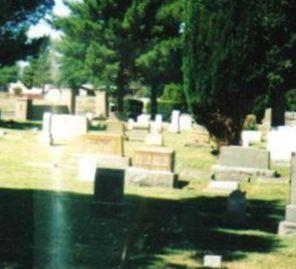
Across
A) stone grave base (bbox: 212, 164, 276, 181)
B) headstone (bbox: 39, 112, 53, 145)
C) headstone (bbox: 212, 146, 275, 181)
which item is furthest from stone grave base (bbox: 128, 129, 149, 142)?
stone grave base (bbox: 212, 164, 276, 181)

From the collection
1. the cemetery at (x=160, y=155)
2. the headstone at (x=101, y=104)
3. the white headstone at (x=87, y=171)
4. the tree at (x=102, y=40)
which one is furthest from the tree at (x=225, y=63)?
the headstone at (x=101, y=104)

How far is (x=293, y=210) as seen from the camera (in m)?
10.2

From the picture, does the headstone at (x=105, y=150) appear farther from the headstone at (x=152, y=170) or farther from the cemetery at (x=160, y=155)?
the headstone at (x=152, y=170)

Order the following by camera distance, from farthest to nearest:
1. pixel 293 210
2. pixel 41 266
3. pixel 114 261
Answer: pixel 293 210
pixel 114 261
pixel 41 266

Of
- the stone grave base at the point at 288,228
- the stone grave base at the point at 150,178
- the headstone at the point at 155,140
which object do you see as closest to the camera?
the stone grave base at the point at 288,228

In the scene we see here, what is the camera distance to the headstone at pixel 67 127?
26.1m

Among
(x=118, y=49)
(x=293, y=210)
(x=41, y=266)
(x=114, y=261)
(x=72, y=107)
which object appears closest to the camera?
(x=41, y=266)

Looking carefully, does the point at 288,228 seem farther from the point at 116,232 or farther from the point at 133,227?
the point at 116,232

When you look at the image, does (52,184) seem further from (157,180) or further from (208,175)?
(208,175)

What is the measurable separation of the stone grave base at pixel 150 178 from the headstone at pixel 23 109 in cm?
2750

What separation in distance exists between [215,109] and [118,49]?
2398cm

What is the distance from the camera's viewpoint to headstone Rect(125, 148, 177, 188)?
14820 millimetres

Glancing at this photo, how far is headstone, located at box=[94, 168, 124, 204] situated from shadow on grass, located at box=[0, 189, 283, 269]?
0.31 meters

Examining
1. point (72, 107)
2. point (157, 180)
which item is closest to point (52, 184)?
point (157, 180)
